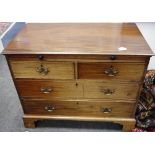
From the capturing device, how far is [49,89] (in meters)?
1.31

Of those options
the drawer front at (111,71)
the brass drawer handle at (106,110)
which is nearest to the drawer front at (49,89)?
the drawer front at (111,71)

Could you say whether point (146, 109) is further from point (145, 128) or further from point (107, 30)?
point (107, 30)

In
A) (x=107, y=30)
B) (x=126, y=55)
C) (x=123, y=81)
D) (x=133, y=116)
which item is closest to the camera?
(x=126, y=55)

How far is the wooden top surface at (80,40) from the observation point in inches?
43.5

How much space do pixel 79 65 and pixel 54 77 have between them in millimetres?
193

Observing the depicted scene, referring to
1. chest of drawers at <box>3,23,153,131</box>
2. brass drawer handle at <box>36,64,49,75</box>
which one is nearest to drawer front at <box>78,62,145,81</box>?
chest of drawers at <box>3,23,153,131</box>

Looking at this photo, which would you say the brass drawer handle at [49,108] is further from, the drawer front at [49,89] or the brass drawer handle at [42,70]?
the brass drawer handle at [42,70]

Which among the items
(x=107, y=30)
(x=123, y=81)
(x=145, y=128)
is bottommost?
(x=145, y=128)

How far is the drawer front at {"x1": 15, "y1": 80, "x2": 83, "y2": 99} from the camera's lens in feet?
4.17

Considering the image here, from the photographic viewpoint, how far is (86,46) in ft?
3.73

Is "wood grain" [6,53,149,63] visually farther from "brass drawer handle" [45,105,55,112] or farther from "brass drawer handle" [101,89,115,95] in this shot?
"brass drawer handle" [45,105,55,112]

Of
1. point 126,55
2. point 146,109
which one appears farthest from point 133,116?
point 126,55

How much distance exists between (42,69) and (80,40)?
30 cm

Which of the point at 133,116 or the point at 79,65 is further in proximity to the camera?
the point at 133,116
